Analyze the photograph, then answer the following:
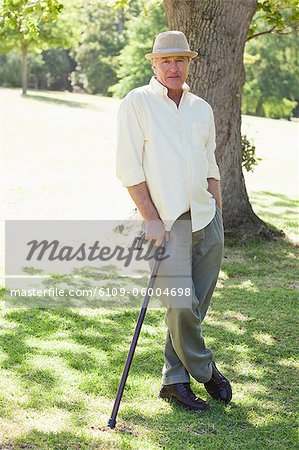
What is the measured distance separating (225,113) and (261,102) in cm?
3775

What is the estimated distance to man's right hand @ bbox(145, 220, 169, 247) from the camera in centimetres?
420

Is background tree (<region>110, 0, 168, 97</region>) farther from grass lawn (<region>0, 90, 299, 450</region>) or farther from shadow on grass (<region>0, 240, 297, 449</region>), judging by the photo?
shadow on grass (<region>0, 240, 297, 449</region>)

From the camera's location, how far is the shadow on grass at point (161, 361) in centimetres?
422

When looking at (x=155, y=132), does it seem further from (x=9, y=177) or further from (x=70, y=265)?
(x=9, y=177)

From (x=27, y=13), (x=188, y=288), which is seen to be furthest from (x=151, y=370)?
(x=27, y=13)

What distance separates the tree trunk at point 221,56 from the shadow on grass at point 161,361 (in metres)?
1.92

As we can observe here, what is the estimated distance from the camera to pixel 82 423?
427cm

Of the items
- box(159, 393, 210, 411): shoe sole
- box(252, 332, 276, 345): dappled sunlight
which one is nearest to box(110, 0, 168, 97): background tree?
box(252, 332, 276, 345): dappled sunlight

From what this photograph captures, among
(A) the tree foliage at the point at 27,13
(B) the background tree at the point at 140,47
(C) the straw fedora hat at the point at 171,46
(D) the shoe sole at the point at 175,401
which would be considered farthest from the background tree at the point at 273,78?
(D) the shoe sole at the point at 175,401

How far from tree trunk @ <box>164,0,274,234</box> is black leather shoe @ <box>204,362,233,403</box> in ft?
15.6

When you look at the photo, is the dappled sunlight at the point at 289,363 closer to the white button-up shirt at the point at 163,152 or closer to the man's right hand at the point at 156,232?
the white button-up shirt at the point at 163,152

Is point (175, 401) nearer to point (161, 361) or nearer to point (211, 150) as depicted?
point (161, 361)

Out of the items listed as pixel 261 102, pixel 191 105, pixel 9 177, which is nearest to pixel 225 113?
pixel 191 105

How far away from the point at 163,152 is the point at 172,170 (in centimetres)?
11
